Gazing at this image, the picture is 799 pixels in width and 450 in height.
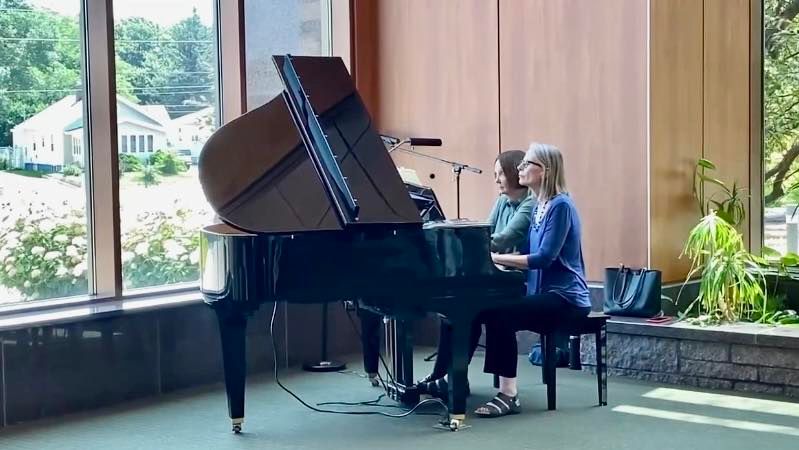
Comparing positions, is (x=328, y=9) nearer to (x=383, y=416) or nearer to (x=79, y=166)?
(x=79, y=166)

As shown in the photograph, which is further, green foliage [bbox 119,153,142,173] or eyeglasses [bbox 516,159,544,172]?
green foliage [bbox 119,153,142,173]

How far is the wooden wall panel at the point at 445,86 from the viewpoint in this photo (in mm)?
6703

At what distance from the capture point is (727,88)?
655 cm

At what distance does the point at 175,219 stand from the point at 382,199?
2050 mm

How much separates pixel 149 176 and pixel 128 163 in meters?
0.16

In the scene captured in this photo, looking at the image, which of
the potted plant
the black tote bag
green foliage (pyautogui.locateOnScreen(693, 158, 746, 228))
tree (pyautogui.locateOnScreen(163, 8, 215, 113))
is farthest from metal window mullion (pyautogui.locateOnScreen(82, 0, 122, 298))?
green foliage (pyautogui.locateOnScreen(693, 158, 746, 228))

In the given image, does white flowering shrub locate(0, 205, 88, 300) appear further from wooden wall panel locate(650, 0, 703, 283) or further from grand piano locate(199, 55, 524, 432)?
wooden wall panel locate(650, 0, 703, 283)

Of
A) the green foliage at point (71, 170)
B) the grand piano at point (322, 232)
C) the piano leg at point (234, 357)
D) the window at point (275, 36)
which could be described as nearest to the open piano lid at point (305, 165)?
the grand piano at point (322, 232)

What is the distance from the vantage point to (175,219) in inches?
243

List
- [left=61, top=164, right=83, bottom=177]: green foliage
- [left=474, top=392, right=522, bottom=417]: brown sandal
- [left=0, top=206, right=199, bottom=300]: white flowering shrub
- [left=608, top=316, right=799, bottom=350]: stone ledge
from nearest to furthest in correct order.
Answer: [left=474, top=392, right=522, bottom=417]: brown sandal < [left=608, top=316, right=799, bottom=350]: stone ledge < [left=0, top=206, right=199, bottom=300]: white flowering shrub < [left=61, top=164, right=83, bottom=177]: green foliage

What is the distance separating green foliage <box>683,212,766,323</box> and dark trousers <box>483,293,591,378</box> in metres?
1.05

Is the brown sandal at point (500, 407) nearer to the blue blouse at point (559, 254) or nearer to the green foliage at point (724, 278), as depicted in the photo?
the blue blouse at point (559, 254)

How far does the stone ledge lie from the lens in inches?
212

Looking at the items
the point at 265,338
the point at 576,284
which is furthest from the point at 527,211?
the point at 265,338
